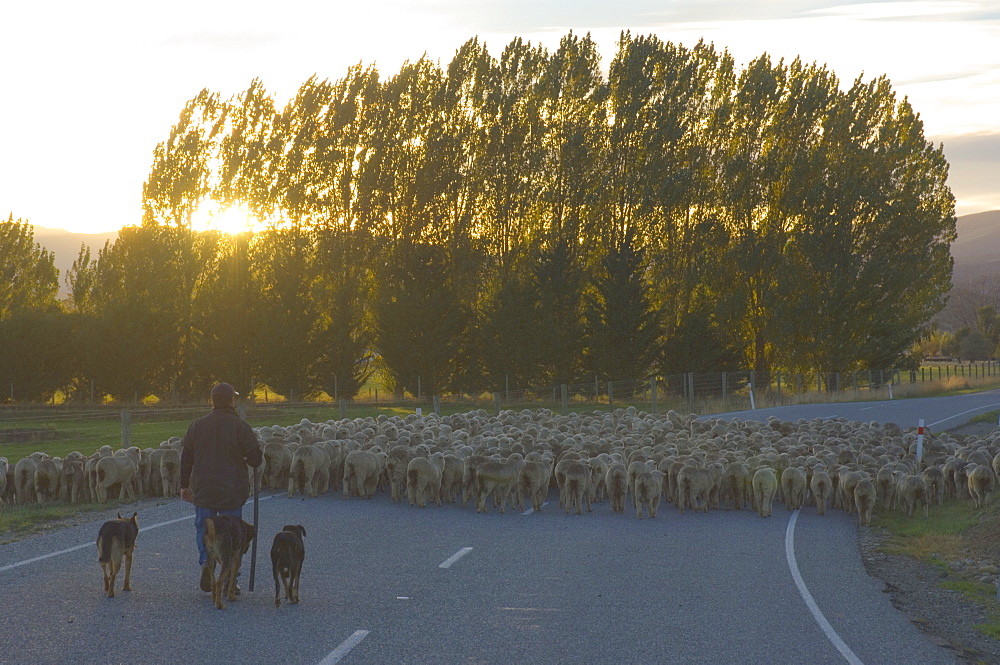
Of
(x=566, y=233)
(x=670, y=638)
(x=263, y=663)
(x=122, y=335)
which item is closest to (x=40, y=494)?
(x=263, y=663)

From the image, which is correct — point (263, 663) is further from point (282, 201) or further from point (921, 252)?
point (921, 252)

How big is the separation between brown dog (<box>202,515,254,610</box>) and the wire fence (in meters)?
20.1

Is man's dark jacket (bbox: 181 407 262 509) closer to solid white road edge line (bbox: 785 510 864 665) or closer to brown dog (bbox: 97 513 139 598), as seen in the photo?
brown dog (bbox: 97 513 139 598)

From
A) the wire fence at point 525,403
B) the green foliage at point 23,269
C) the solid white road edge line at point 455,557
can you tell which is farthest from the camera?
the green foliage at point 23,269

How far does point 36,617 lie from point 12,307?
5433cm

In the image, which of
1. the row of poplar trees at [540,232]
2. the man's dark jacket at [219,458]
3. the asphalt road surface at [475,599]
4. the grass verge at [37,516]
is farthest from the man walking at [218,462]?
the row of poplar trees at [540,232]

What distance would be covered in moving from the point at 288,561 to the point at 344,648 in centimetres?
162

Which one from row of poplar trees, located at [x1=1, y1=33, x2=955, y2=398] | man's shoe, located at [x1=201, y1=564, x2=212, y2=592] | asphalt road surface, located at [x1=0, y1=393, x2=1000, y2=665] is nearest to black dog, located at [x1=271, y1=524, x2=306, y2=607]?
asphalt road surface, located at [x1=0, y1=393, x2=1000, y2=665]

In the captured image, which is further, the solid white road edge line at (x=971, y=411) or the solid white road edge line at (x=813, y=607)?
the solid white road edge line at (x=971, y=411)

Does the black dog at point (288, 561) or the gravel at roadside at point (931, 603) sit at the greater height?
the black dog at point (288, 561)

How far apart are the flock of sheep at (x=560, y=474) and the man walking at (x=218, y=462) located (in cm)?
733

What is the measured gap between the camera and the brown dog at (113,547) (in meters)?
9.77

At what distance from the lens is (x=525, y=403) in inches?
1820

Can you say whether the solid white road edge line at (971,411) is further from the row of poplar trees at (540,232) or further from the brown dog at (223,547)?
the brown dog at (223,547)
